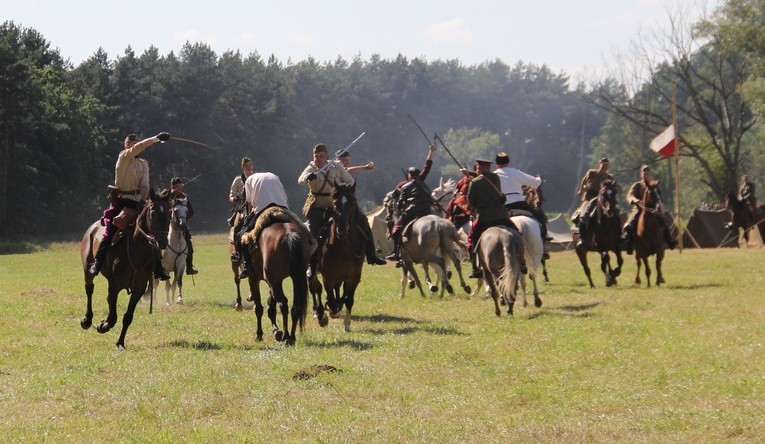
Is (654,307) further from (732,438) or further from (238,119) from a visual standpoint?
(238,119)

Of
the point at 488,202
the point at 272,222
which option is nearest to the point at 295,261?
the point at 272,222

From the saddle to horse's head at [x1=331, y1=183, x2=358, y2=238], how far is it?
1072mm

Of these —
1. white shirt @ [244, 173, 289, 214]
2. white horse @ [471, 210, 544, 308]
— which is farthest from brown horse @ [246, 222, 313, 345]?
white horse @ [471, 210, 544, 308]

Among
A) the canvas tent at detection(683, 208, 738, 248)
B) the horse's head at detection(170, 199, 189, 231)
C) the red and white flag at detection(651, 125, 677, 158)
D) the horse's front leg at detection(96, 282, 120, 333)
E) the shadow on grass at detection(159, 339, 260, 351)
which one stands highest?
the red and white flag at detection(651, 125, 677, 158)

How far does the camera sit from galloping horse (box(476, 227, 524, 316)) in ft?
61.9

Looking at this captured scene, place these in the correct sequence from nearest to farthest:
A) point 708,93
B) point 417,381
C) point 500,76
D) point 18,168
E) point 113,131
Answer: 1. point 417,381
2. point 18,168
3. point 113,131
4. point 708,93
5. point 500,76

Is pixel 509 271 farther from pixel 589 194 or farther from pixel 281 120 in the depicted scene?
pixel 281 120

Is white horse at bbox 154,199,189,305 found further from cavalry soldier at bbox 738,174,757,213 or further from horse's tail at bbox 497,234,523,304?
cavalry soldier at bbox 738,174,757,213

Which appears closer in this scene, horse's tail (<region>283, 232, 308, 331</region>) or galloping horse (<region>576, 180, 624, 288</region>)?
horse's tail (<region>283, 232, 308, 331</region>)

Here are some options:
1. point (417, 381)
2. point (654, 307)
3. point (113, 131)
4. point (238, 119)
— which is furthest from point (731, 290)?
point (238, 119)

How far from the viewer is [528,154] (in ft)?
537

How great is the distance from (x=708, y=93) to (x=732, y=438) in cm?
10519

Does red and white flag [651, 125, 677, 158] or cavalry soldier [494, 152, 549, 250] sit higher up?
red and white flag [651, 125, 677, 158]

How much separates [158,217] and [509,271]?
5.37m
